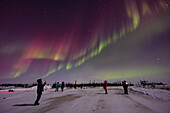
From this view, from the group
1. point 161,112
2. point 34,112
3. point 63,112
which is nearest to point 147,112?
point 161,112

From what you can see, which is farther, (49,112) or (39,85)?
(39,85)

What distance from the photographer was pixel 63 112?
5051 mm

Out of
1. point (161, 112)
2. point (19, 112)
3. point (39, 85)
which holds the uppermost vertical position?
point (39, 85)

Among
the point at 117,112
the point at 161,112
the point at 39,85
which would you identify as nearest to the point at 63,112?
the point at 117,112

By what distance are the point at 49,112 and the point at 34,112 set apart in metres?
0.75

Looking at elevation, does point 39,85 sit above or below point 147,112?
above

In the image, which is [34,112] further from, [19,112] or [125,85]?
[125,85]

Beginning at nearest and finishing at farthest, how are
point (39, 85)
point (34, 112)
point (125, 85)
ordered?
point (34, 112) → point (39, 85) → point (125, 85)

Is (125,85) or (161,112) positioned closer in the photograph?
(161,112)

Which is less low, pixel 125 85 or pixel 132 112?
pixel 125 85

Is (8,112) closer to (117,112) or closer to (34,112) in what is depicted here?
(34,112)

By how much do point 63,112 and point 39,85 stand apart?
10.5 feet

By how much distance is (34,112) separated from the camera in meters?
5.00

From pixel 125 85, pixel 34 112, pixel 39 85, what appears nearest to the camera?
pixel 34 112
